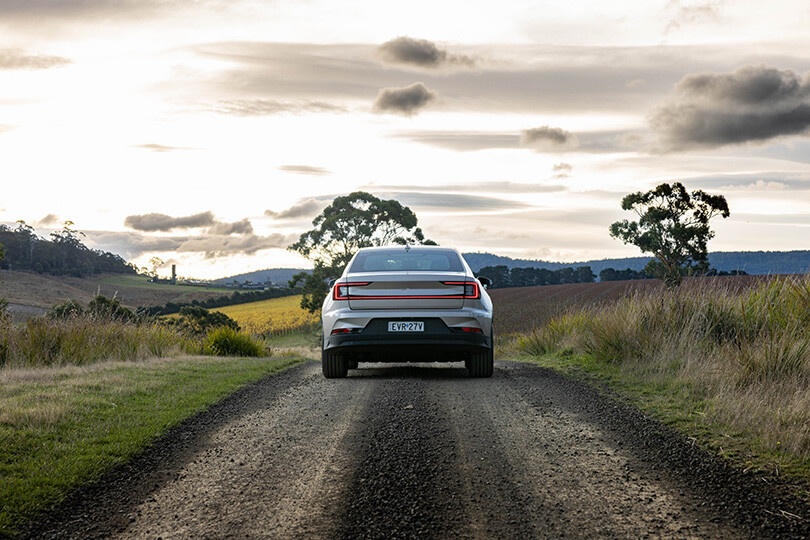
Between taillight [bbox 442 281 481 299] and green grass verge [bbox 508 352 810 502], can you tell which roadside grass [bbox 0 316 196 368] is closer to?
taillight [bbox 442 281 481 299]

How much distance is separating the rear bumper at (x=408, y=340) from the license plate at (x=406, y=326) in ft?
0.13

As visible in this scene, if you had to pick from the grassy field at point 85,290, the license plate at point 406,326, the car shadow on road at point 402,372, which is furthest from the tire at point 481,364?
the grassy field at point 85,290

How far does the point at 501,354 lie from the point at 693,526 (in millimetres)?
14853

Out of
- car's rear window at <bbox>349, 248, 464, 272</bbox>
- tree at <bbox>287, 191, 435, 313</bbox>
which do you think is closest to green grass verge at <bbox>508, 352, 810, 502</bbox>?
car's rear window at <bbox>349, 248, 464, 272</bbox>

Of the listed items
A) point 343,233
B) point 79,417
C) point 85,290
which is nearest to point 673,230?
point 343,233

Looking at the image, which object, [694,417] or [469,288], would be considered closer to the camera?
[694,417]

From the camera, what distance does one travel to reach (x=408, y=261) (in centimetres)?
967

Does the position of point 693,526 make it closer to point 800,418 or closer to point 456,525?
point 456,525

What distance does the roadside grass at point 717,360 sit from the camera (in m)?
5.52

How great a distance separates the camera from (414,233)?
4938cm

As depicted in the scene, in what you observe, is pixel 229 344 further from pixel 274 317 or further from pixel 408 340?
pixel 274 317

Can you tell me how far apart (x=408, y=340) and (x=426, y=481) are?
4260 millimetres

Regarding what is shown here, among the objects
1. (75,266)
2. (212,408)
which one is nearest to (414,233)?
(212,408)

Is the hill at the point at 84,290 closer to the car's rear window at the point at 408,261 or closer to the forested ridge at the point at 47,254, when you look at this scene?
the forested ridge at the point at 47,254
